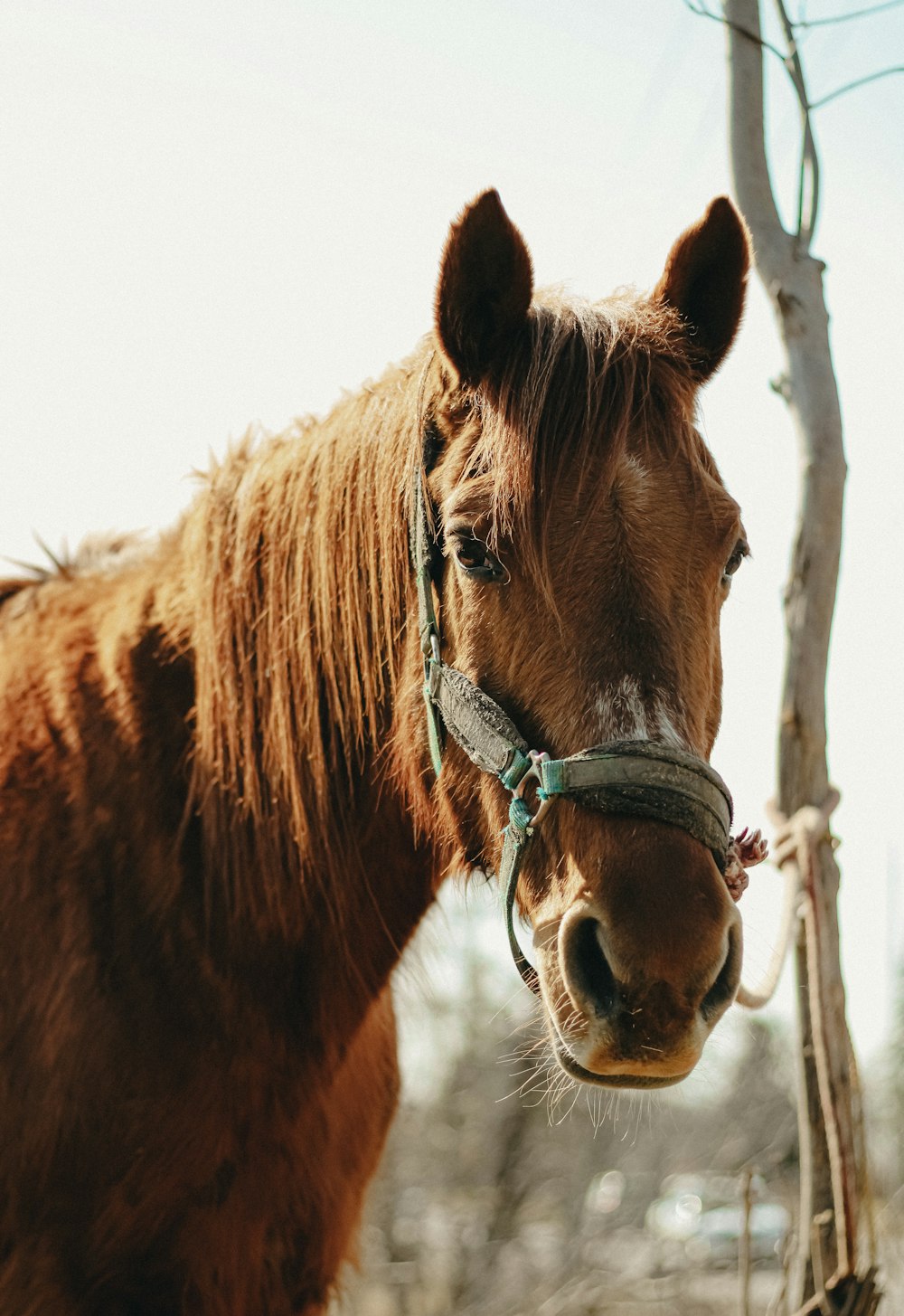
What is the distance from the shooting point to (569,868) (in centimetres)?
196

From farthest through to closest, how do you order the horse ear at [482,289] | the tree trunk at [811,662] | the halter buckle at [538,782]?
the tree trunk at [811,662]
the horse ear at [482,289]
the halter buckle at [538,782]

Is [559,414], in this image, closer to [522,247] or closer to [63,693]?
[522,247]

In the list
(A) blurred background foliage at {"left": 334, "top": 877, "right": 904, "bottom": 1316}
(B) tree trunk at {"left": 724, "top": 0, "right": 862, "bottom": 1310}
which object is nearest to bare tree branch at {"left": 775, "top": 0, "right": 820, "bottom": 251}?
(B) tree trunk at {"left": 724, "top": 0, "right": 862, "bottom": 1310}

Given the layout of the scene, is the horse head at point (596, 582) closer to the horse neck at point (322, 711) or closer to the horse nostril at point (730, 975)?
the horse nostril at point (730, 975)

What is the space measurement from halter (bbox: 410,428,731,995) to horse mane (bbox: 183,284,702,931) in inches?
4.9

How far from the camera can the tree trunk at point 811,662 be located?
2.99 meters

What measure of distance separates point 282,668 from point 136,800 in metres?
0.48

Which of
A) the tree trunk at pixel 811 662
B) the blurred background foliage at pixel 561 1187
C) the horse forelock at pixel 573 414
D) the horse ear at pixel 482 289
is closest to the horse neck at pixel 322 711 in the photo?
the horse ear at pixel 482 289

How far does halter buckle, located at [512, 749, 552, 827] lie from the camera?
2010 millimetres

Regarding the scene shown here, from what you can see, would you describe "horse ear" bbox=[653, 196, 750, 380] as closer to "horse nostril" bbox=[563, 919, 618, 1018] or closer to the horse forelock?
the horse forelock

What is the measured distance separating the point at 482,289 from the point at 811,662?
1683 mm

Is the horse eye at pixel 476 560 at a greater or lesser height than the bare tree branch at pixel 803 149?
lesser

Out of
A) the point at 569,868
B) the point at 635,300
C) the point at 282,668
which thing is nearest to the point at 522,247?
the point at 635,300

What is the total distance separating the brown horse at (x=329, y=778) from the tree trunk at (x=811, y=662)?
103 cm
